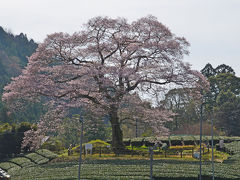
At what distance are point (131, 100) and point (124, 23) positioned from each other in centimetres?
582

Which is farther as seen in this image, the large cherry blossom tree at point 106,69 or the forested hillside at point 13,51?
the forested hillside at point 13,51

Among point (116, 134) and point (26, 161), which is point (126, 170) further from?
point (26, 161)

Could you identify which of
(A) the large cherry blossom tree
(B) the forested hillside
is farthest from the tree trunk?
(B) the forested hillside

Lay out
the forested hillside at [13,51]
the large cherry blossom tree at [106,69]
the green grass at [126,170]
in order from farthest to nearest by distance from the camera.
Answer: the forested hillside at [13,51], the large cherry blossom tree at [106,69], the green grass at [126,170]

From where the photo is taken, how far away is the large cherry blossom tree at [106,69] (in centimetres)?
2509

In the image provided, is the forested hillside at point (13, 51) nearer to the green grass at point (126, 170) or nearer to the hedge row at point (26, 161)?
the hedge row at point (26, 161)

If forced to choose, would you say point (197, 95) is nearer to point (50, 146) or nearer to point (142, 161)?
point (142, 161)

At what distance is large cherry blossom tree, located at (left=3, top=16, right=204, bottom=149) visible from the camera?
25.1 metres

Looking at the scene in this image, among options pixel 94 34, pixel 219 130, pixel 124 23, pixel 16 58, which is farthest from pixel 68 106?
pixel 16 58

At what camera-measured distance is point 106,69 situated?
2484 cm

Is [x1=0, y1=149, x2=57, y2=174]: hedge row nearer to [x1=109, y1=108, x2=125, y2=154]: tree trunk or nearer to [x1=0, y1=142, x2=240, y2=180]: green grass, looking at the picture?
[x1=0, y1=142, x2=240, y2=180]: green grass

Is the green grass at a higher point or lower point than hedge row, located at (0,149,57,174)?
higher

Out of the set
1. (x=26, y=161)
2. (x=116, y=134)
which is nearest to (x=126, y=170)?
(x=116, y=134)

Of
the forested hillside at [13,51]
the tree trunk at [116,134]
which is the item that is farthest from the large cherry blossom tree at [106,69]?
the forested hillside at [13,51]
